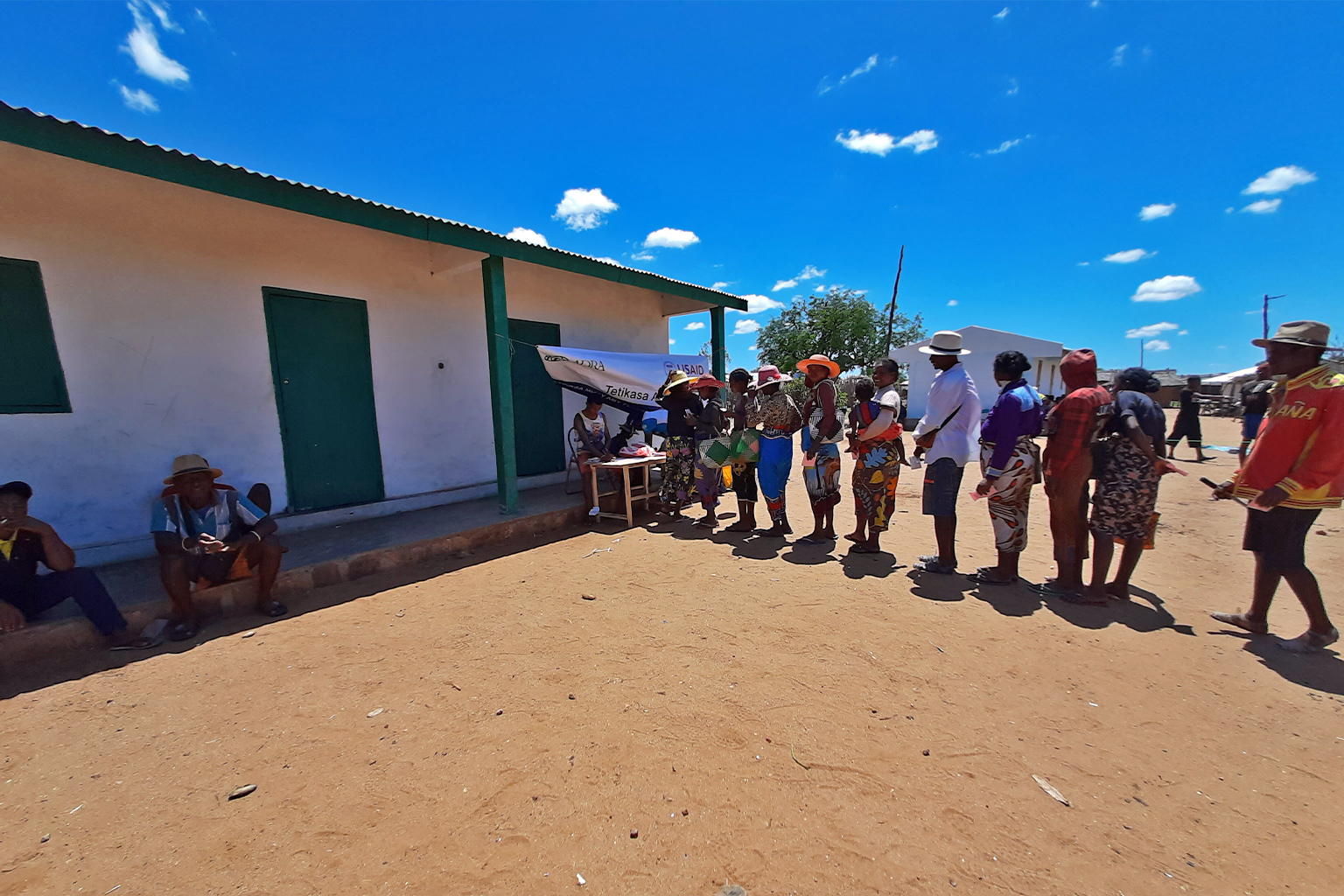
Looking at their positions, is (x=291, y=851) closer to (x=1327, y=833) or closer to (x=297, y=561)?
(x=297, y=561)

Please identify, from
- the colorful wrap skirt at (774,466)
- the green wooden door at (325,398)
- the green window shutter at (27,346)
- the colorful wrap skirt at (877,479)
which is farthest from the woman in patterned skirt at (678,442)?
the green window shutter at (27,346)

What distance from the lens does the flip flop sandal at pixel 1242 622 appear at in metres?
3.09

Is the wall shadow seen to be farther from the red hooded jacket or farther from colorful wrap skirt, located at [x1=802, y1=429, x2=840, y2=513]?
the red hooded jacket

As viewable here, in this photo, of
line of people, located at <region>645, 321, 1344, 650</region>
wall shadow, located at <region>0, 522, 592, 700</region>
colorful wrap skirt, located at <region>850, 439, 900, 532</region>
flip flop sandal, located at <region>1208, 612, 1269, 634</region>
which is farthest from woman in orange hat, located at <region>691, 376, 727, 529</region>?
flip flop sandal, located at <region>1208, 612, 1269, 634</region>

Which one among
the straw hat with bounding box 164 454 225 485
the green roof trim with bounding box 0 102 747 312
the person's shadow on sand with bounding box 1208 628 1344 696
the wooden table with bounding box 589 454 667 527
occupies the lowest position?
the person's shadow on sand with bounding box 1208 628 1344 696

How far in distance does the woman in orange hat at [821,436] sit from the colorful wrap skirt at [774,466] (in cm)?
21

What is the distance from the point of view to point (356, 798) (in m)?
2.02

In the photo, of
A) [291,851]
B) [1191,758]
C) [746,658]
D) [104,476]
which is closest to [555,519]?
[746,658]

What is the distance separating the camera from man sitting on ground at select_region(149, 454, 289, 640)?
337 centimetres

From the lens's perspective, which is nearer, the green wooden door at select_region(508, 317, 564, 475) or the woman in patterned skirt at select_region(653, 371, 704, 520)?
the woman in patterned skirt at select_region(653, 371, 704, 520)

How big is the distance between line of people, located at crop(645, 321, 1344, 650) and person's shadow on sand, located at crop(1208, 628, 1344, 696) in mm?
73

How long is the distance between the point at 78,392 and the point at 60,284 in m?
0.83

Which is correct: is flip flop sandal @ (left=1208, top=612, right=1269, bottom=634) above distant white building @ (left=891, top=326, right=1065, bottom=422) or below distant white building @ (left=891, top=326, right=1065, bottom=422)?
below

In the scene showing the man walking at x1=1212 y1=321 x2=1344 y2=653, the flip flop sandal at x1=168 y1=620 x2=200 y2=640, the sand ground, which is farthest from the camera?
the flip flop sandal at x1=168 y1=620 x2=200 y2=640
